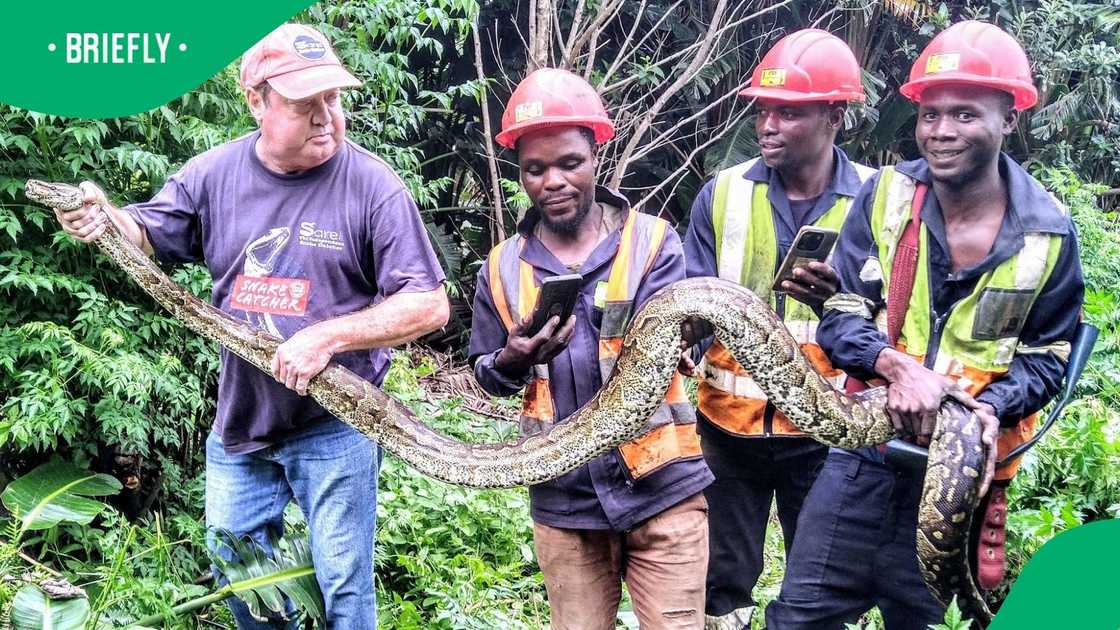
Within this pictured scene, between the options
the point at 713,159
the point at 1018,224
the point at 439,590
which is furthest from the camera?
the point at 713,159

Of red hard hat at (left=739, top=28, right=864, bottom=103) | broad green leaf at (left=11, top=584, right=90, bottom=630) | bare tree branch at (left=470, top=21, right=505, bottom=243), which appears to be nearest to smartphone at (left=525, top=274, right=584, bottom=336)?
red hard hat at (left=739, top=28, right=864, bottom=103)

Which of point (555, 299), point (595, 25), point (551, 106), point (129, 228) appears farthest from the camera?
point (595, 25)

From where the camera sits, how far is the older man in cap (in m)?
3.29

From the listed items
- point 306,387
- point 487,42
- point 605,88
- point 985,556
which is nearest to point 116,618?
point 306,387

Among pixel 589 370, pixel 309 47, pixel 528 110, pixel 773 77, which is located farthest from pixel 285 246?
pixel 773 77

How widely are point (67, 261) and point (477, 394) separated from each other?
260 centimetres

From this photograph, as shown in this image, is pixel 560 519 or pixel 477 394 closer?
pixel 560 519

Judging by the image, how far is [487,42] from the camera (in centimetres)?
698

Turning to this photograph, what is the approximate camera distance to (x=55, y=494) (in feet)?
13.2

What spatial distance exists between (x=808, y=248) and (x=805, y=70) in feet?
2.87

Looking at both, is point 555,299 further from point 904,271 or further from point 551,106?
point 904,271

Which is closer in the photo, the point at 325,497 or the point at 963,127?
the point at 963,127

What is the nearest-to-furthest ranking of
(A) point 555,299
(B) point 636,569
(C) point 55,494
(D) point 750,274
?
(A) point 555,299
(B) point 636,569
(D) point 750,274
(C) point 55,494

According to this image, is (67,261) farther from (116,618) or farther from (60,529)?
(116,618)
